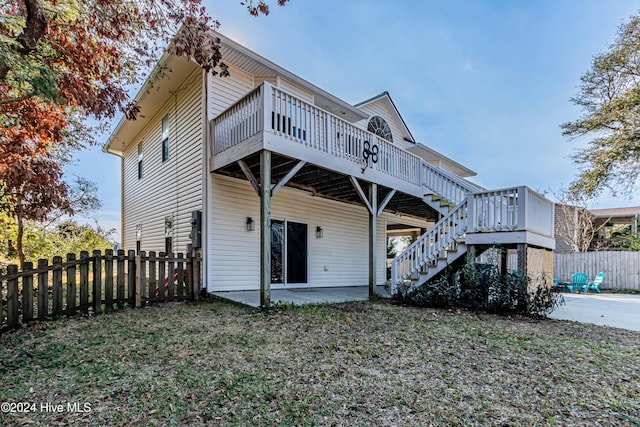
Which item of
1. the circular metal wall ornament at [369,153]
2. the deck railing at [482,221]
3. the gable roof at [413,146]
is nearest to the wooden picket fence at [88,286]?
the circular metal wall ornament at [369,153]

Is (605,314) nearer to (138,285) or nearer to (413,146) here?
(413,146)

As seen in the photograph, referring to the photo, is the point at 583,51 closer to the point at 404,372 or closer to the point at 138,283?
the point at 404,372

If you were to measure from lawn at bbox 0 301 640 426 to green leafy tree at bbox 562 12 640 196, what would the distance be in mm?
9912

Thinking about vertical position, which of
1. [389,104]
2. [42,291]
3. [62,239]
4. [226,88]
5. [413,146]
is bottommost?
[42,291]

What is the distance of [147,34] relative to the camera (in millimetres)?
5469

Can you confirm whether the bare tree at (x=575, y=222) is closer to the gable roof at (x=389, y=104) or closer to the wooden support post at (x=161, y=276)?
the gable roof at (x=389, y=104)

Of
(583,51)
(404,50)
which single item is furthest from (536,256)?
(404,50)

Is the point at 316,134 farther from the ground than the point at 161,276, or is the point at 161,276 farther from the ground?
the point at 316,134

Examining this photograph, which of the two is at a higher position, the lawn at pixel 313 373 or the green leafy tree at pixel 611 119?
the green leafy tree at pixel 611 119

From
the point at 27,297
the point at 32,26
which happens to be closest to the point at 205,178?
the point at 27,297

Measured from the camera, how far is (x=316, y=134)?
284 inches

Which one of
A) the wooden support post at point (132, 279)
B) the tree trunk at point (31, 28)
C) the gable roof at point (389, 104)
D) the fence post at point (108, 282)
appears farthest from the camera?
the gable roof at point (389, 104)

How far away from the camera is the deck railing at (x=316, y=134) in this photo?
6355mm

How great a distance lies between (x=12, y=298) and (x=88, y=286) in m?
1.10
